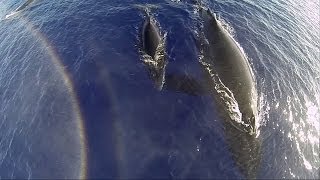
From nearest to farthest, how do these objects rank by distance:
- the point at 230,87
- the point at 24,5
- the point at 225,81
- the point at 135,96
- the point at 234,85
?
the point at 234,85 → the point at 230,87 → the point at 135,96 → the point at 225,81 → the point at 24,5

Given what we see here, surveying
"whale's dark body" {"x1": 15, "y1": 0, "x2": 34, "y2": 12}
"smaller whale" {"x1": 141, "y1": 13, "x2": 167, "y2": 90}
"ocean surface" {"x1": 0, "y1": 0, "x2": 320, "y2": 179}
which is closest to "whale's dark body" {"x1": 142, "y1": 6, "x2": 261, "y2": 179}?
"smaller whale" {"x1": 141, "y1": 13, "x2": 167, "y2": 90}

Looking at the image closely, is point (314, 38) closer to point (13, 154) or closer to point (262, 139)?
point (262, 139)

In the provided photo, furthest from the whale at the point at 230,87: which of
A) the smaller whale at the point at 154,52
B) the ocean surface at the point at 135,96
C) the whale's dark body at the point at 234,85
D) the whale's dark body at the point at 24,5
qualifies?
the whale's dark body at the point at 24,5

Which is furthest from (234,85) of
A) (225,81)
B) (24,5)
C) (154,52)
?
(24,5)

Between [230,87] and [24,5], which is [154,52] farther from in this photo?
[24,5]

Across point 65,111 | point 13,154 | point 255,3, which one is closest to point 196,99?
point 65,111

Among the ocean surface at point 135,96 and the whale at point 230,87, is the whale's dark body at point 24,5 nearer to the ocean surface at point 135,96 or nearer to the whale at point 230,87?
the ocean surface at point 135,96
